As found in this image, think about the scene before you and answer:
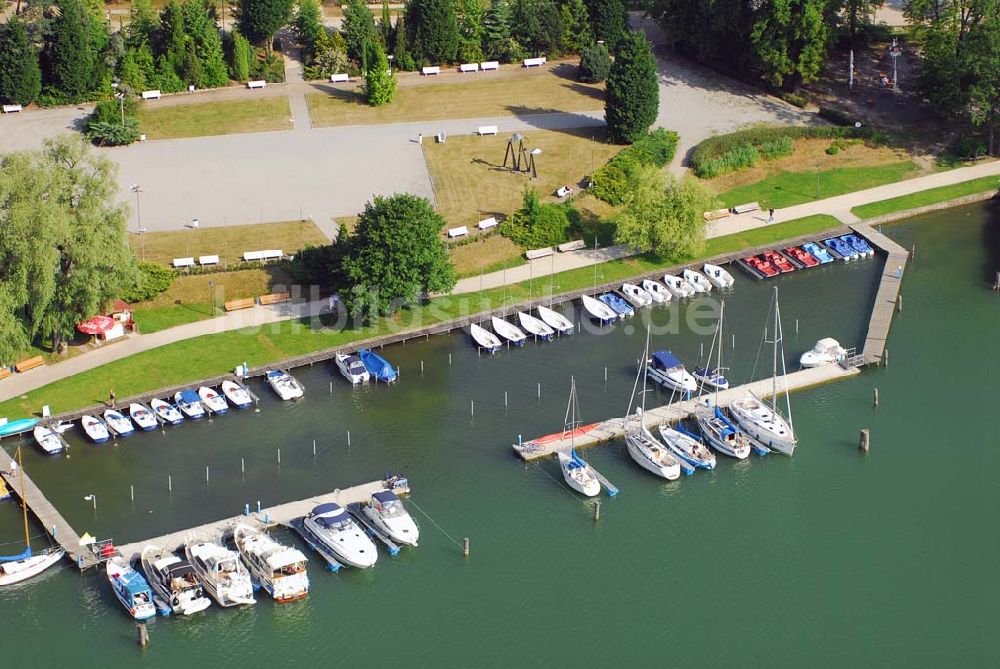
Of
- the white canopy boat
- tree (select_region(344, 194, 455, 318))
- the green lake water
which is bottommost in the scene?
the green lake water

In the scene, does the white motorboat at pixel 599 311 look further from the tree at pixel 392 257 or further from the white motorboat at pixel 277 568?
the white motorboat at pixel 277 568

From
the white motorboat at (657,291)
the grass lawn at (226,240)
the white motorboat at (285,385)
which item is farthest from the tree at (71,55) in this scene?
the white motorboat at (657,291)

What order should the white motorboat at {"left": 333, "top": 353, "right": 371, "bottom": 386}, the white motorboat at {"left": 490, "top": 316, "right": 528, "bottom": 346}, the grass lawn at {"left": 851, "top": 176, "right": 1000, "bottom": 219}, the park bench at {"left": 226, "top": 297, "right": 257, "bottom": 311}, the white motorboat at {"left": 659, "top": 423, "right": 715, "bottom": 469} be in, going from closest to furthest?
the white motorboat at {"left": 659, "top": 423, "right": 715, "bottom": 469}, the white motorboat at {"left": 333, "top": 353, "right": 371, "bottom": 386}, the white motorboat at {"left": 490, "top": 316, "right": 528, "bottom": 346}, the park bench at {"left": 226, "top": 297, "right": 257, "bottom": 311}, the grass lawn at {"left": 851, "top": 176, "right": 1000, "bottom": 219}

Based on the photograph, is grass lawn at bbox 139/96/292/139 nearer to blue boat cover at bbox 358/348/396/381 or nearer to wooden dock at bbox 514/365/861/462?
blue boat cover at bbox 358/348/396/381

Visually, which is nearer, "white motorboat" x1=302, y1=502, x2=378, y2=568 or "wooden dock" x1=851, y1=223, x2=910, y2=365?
"white motorboat" x1=302, y1=502, x2=378, y2=568

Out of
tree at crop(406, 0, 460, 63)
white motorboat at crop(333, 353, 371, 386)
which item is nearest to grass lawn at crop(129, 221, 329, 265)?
white motorboat at crop(333, 353, 371, 386)
